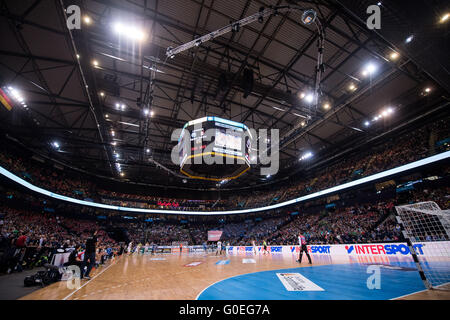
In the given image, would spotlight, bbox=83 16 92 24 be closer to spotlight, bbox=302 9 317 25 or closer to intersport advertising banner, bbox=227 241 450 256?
spotlight, bbox=302 9 317 25

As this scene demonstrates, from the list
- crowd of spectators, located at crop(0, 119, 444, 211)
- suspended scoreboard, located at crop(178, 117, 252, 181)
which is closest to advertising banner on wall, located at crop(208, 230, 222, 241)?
crowd of spectators, located at crop(0, 119, 444, 211)

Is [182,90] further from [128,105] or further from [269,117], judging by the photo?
[269,117]

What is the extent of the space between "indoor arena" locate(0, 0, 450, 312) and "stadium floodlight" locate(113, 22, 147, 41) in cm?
4

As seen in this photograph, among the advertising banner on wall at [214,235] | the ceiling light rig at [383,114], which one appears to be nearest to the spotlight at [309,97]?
the ceiling light rig at [383,114]

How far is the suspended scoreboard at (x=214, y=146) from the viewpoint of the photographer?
981cm

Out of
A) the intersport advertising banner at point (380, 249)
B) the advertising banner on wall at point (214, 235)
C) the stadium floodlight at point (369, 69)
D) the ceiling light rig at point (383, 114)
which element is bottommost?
the intersport advertising banner at point (380, 249)

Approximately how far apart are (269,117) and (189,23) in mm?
9174

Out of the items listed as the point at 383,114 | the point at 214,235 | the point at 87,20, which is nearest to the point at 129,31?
the point at 87,20

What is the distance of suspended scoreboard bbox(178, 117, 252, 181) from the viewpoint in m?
9.81

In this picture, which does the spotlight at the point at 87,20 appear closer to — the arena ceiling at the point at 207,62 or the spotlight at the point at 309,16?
the arena ceiling at the point at 207,62

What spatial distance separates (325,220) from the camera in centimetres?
2248

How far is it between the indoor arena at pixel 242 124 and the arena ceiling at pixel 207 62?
75 mm

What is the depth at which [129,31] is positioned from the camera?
8336 mm

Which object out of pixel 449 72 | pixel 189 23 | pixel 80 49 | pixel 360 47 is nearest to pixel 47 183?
pixel 80 49
